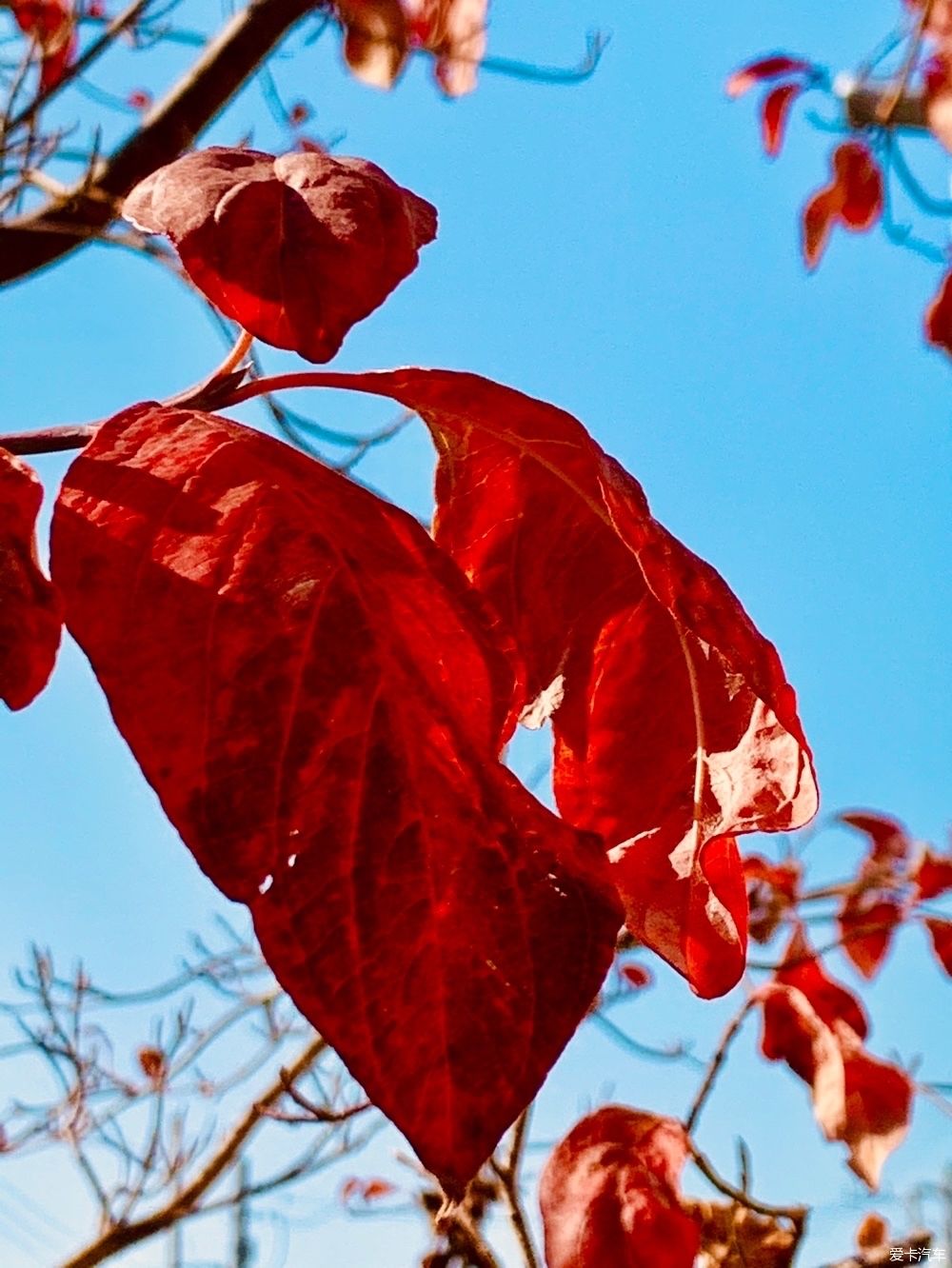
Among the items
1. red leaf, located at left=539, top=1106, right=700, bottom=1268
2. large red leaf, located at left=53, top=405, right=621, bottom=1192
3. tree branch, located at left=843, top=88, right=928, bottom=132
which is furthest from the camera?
tree branch, located at left=843, top=88, right=928, bottom=132

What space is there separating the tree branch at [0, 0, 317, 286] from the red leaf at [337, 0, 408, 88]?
0.45 ft

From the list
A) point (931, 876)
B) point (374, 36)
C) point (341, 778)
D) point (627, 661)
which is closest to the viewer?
point (341, 778)

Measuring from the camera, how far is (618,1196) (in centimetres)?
70

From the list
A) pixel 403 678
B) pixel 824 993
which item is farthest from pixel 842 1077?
pixel 403 678

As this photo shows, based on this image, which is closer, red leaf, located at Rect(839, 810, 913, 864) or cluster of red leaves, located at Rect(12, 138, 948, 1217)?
cluster of red leaves, located at Rect(12, 138, 948, 1217)

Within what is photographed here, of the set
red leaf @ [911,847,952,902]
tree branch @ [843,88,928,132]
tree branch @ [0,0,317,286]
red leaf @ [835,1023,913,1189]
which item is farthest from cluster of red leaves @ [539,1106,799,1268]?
tree branch @ [843,88,928,132]

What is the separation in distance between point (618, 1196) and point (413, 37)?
1.56m

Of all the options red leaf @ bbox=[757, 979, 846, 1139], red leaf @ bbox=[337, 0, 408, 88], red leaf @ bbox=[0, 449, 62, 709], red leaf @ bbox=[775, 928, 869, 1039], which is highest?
red leaf @ bbox=[337, 0, 408, 88]

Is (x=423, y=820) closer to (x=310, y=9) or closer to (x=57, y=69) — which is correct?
(x=310, y=9)

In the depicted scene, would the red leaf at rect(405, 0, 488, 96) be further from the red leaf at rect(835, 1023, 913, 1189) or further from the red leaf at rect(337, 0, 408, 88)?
the red leaf at rect(835, 1023, 913, 1189)

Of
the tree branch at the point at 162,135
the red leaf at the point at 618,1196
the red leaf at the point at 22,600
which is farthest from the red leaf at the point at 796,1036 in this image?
the tree branch at the point at 162,135

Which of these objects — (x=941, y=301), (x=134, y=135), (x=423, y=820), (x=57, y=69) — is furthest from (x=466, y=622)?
(x=941, y=301)

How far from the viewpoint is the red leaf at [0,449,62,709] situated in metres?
0.32

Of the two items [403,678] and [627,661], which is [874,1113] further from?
[403,678]
